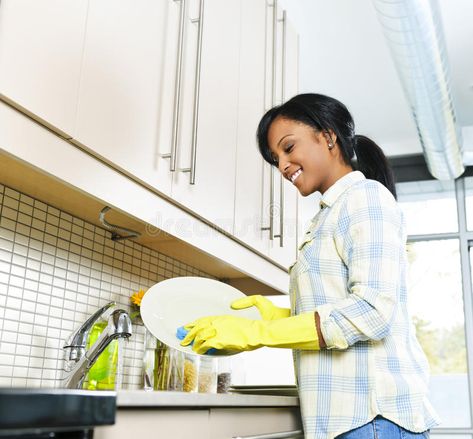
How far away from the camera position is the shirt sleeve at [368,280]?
108cm

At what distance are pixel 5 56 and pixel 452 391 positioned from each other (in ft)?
12.1

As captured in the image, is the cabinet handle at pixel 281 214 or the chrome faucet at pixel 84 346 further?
the cabinet handle at pixel 281 214

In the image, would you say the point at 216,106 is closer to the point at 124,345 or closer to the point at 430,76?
the point at 124,345

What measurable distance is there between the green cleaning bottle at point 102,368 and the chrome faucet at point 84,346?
94mm

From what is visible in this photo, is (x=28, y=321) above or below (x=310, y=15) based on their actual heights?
below

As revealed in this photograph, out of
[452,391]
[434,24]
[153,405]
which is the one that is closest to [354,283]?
[153,405]

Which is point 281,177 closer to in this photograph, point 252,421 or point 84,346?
point 84,346

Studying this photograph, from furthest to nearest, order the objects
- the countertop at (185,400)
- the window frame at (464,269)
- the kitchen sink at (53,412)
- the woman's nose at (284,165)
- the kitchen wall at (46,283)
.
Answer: the window frame at (464,269), the woman's nose at (284,165), the kitchen wall at (46,283), the countertop at (185,400), the kitchen sink at (53,412)

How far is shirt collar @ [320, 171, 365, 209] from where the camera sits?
128 centimetres

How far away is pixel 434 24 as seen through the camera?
7.83 ft

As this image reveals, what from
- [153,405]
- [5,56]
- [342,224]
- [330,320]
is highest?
[5,56]

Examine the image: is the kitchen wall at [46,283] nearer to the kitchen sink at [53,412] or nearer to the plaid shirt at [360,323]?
the plaid shirt at [360,323]

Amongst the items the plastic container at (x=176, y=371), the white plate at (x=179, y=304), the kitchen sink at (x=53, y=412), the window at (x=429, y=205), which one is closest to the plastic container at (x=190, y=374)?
the plastic container at (x=176, y=371)

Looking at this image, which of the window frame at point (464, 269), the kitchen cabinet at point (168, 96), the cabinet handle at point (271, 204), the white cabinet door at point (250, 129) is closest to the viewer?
the kitchen cabinet at point (168, 96)
